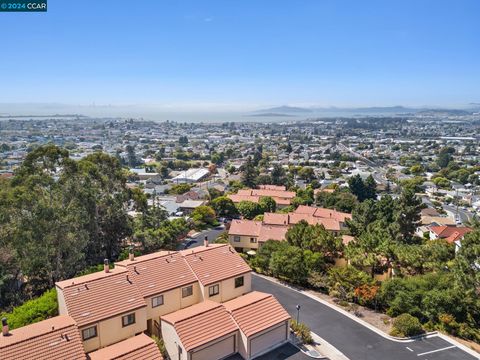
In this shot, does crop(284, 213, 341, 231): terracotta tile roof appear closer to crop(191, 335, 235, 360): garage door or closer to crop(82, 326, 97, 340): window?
crop(191, 335, 235, 360): garage door

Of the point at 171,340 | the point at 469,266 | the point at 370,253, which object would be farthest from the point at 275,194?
the point at 171,340

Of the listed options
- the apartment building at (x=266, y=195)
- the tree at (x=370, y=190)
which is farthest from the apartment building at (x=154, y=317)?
the tree at (x=370, y=190)

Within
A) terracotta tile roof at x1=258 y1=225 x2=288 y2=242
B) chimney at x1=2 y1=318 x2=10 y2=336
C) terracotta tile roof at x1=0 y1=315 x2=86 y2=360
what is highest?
chimney at x1=2 y1=318 x2=10 y2=336

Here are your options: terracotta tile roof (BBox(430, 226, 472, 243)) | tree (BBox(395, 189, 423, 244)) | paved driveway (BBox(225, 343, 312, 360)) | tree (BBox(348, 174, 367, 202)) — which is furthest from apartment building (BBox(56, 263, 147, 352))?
tree (BBox(348, 174, 367, 202))

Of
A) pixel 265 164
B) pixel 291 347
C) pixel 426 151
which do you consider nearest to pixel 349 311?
pixel 291 347

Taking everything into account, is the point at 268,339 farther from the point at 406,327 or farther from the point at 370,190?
the point at 370,190

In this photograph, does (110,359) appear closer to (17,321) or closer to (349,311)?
(17,321)
